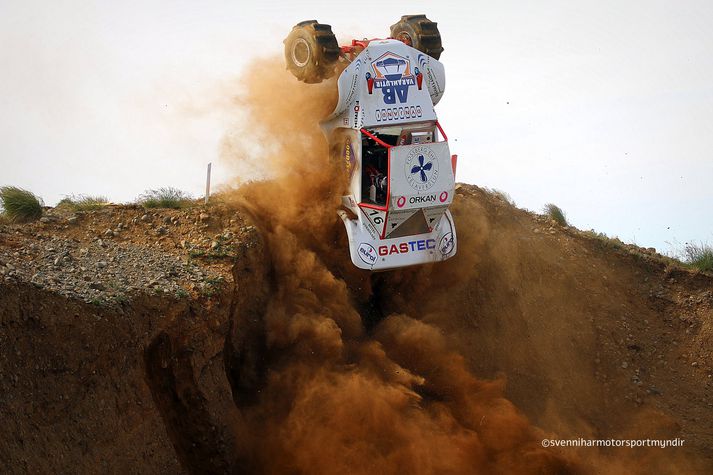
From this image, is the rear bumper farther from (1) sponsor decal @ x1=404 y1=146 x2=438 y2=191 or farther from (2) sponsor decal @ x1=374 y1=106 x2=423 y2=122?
(2) sponsor decal @ x1=374 y1=106 x2=423 y2=122

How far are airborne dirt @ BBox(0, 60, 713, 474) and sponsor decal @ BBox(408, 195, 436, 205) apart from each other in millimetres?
1472

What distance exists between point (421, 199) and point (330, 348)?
2.35 metres

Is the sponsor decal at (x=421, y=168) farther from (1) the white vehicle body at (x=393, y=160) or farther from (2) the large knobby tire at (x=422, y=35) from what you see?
(2) the large knobby tire at (x=422, y=35)

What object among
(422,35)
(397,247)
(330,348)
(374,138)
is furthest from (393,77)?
(330,348)

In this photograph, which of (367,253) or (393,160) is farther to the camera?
(367,253)

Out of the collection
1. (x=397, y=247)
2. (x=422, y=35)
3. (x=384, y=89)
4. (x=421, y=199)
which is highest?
(x=422, y=35)

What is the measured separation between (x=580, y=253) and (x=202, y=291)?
733 centimetres

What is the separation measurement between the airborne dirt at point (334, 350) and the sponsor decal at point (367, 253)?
2.12 ft

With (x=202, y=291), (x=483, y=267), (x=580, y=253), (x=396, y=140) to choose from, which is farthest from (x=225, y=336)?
(x=580, y=253)

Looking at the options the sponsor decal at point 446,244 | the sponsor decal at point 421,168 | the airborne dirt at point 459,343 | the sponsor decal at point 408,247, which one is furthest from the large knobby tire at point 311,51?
the sponsor decal at point 446,244

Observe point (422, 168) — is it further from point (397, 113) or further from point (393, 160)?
point (397, 113)

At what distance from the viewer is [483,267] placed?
14.1 m

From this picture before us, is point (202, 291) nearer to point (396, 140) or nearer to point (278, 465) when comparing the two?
point (278, 465)

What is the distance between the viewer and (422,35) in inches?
524
